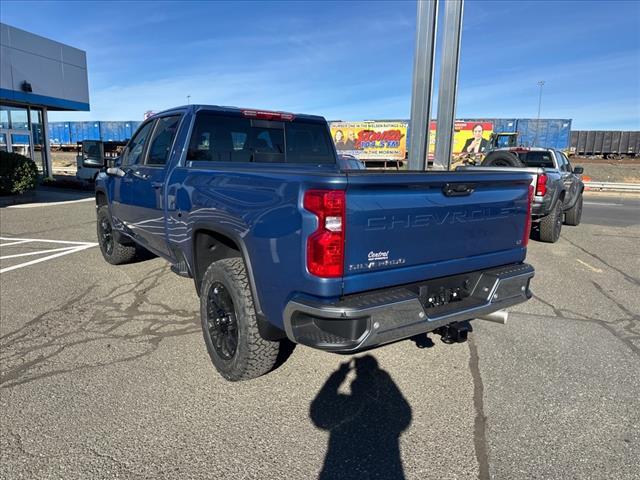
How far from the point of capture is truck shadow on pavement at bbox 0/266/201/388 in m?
3.56

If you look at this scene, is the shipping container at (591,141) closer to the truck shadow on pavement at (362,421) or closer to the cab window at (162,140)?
the cab window at (162,140)

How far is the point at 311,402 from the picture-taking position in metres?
3.07

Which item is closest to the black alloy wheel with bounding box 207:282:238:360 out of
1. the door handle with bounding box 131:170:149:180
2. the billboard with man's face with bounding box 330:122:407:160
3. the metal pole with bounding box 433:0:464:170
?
the door handle with bounding box 131:170:149:180

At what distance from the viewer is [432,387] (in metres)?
3.27

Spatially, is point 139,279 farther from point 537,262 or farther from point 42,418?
point 537,262

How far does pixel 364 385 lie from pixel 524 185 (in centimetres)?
192

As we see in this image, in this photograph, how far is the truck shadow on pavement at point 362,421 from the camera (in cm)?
246

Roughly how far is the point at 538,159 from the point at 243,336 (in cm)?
994

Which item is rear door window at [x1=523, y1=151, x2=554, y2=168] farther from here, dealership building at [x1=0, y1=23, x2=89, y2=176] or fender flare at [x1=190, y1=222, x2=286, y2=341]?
dealership building at [x1=0, y1=23, x2=89, y2=176]

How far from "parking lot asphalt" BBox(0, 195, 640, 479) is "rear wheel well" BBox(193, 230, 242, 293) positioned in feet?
2.33

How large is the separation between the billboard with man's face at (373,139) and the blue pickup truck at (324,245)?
32476 millimetres

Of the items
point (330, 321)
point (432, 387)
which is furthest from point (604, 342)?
point (330, 321)

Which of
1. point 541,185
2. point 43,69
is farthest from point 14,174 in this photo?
point 541,185

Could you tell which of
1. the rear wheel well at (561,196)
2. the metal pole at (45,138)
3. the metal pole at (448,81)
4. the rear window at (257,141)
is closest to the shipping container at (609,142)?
the rear wheel well at (561,196)
